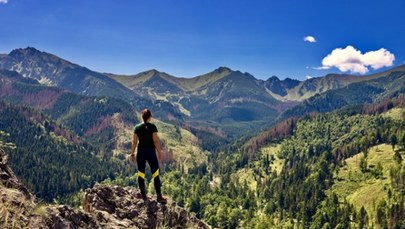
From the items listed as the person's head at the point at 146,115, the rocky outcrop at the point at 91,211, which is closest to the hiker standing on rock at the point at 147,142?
the person's head at the point at 146,115

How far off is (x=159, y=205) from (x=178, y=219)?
1.95 m

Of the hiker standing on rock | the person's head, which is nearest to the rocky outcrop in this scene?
the hiker standing on rock

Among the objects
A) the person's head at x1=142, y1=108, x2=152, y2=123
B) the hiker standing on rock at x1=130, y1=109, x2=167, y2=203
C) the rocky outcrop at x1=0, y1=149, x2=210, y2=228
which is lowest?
the rocky outcrop at x1=0, y1=149, x2=210, y2=228

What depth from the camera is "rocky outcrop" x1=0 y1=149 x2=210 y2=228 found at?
16.9 m

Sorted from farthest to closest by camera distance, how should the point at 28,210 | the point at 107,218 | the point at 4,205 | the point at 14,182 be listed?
the point at 107,218 → the point at 14,182 → the point at 28,210 → the point at 4,205

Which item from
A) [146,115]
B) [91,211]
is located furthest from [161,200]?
[146,115]

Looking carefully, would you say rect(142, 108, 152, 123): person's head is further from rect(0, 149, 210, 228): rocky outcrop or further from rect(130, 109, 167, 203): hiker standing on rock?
rect(0, 149, 210, 228): rocky outcrop

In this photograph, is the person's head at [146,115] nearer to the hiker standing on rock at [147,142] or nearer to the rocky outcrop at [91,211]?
the hiker standing on rock at [147,142]

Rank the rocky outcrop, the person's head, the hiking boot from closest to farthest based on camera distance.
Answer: the rocky outcrop < the person's head < the hiking boot

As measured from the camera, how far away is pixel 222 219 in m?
195

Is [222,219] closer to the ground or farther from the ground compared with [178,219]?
Answer: closer to the ground

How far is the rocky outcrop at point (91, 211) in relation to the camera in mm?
16938

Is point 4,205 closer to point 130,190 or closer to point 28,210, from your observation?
point 28,210

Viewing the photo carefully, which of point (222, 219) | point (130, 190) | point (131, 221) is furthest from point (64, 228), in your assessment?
point (222, 219)
